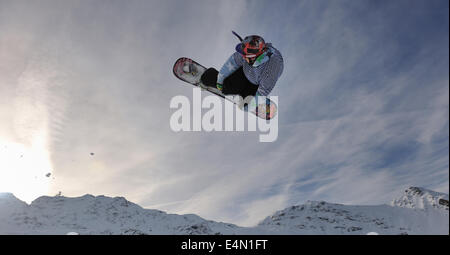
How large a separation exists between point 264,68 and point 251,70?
44 centimetres

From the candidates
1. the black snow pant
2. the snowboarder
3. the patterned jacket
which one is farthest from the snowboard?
the patterned jacket

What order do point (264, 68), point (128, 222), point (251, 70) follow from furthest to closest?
point (128, 222) < point (251, 70) < point (264, 68)

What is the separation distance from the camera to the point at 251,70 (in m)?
8.66

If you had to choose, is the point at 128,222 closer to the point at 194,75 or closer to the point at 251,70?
the point at 194,75

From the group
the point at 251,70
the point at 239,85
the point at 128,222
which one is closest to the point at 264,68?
the point at 251,70

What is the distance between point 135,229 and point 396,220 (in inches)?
7332

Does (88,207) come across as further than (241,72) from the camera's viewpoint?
Yes

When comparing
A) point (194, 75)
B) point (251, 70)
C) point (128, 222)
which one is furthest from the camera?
point (128, 222)

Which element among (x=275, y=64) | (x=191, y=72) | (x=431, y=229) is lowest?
(x=431, y=229)

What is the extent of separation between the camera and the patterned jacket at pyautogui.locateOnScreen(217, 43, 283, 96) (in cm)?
839
